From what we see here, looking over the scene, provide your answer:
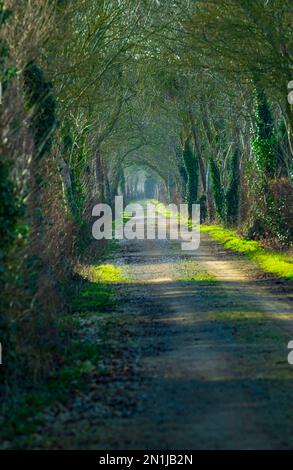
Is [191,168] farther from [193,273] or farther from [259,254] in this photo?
[193,273]

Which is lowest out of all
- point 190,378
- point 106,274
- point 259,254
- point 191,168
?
point 190,378

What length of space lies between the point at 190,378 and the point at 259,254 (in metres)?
20.4

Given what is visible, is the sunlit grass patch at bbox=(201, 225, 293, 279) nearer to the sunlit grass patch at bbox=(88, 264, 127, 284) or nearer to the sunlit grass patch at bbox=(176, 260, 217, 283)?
the sunlit grass patch at bbox=(176, 260, 217, 283)

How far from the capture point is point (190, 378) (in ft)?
44.9

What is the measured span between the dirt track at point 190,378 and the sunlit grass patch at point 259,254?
3832mm

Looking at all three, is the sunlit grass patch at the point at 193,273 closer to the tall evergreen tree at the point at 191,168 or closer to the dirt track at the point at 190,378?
the dirt track at the point at 190,378

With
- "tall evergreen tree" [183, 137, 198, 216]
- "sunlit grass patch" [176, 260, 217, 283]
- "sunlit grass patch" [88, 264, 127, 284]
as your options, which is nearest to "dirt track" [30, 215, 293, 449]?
"sunlit grass patch" [176, 260, 217, 283]

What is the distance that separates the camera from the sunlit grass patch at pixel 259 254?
92.8 feet

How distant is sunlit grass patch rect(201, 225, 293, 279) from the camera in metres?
28.3

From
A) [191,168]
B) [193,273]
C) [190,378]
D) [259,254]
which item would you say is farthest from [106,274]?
[191,168]

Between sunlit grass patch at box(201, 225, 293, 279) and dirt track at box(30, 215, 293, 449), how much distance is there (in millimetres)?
3832

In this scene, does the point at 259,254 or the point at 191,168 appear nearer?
the point at 259,254

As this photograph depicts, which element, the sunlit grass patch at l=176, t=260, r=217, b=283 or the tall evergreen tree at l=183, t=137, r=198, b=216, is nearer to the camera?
the sunlit grass patch at l=176, t=260, r=217, b=283
